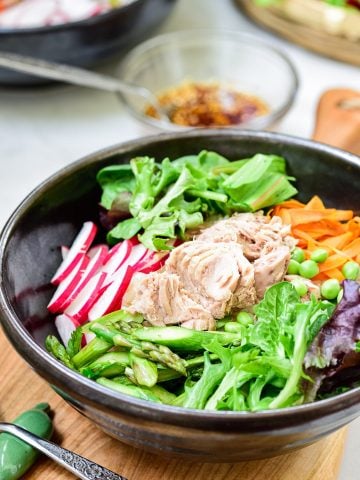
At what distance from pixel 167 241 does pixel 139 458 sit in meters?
0.55

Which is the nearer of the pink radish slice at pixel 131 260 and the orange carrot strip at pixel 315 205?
the pink radish slice at pixel 131 260

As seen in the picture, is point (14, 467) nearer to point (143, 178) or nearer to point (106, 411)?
point (106, 411)

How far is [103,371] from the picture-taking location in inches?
66.9

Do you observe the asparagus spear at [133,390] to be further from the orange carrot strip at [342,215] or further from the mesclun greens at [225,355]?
the orange carrot strip at [342,215]

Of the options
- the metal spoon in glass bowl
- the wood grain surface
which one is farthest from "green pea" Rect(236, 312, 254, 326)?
the wood grain surface

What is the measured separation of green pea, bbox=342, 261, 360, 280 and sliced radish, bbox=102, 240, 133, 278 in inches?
22.3

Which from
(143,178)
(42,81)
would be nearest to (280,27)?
Answer: (42,81)

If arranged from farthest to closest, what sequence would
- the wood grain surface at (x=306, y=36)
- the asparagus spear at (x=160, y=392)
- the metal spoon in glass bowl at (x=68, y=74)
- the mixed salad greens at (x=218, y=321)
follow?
the wood grain surface at (x=306, y=36), the metal spoon in glass bowl at (x=68, y=74), the asparagus spear at (x=160, y=392), the mixed salad greens at (x=218, y=321)

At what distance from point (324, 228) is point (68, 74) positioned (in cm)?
149

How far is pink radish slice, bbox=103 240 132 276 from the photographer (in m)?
1.96

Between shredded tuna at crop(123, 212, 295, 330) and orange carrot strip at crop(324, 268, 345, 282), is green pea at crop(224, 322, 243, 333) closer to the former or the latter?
shredded tuna at crop(123, 212, 295, 330)

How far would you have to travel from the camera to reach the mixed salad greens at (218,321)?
155cm

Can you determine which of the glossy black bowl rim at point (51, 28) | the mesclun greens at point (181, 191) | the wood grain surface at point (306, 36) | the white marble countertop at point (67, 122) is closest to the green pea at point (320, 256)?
the mesclun greens at point (181, 191)

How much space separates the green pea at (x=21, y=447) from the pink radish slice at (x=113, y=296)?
0.91ft
